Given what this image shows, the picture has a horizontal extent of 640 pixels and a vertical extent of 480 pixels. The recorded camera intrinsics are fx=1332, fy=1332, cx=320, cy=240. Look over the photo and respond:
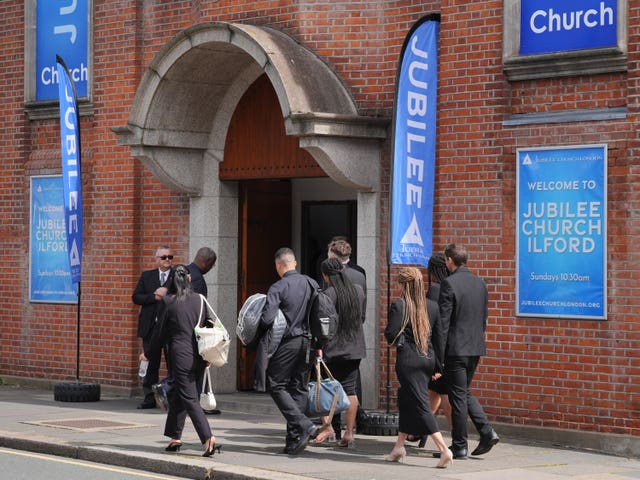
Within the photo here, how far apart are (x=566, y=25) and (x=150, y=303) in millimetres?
5927

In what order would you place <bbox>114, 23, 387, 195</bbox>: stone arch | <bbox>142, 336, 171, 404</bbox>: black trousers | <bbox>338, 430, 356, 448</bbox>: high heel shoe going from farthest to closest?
<bbox>142, 336, 171, 404</bbox>: black trousers, <bbox>114, 23, 387, 195</bbox>: stone arch, <bbox>338, 430, 356, 448</bbox>: high heel shoe

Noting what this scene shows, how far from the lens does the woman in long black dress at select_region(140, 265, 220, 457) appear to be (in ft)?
37.7

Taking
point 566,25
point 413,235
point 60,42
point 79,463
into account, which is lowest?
point 79,463

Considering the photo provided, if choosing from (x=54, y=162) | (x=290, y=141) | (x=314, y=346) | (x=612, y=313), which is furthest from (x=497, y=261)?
(x=54, y=162)

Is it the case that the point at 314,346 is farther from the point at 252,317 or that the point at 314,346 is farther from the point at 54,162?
the point at 54,162

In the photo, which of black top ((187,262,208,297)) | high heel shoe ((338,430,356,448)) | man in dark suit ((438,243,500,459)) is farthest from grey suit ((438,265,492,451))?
black top ((187,262,208,297))

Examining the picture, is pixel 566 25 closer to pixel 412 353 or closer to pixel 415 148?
pixel 415 148

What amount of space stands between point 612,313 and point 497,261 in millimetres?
1382

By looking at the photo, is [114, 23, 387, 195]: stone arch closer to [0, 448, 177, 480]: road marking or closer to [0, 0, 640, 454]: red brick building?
[0, 0, 640, 454]: red brick building

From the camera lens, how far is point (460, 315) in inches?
458

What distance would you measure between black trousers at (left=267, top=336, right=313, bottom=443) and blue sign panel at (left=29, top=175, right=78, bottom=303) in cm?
670

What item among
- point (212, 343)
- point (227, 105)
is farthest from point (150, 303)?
point (212, 343)

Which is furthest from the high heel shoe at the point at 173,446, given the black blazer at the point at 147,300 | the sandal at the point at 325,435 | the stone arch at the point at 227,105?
the black blazer at the point at 147,300

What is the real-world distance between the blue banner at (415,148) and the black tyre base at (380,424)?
1.55 metres
